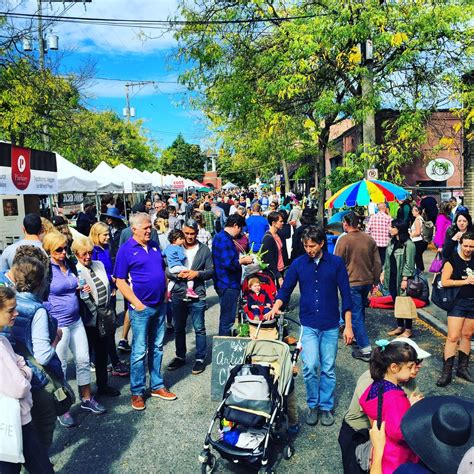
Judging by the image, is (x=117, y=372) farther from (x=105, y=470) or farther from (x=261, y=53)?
(x=261, y=53)

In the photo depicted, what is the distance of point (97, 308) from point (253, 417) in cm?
220

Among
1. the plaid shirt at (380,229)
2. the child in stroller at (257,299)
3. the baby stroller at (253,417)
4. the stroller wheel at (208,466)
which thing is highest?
the plaid shirt at (380,229)

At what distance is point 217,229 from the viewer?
14.9 m

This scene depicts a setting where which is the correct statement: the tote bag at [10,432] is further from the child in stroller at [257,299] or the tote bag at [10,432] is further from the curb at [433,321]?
the curb at [433,321]

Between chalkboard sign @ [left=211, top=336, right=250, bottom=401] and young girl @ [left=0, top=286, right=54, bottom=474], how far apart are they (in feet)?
6.24

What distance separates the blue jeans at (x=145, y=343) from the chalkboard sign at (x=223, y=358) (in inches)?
27.6

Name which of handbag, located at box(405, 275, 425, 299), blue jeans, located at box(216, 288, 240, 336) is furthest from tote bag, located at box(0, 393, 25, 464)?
handbag, located at box(405, 275, 425, 299)

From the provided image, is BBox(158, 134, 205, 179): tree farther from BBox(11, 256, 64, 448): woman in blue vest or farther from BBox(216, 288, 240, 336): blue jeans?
BBox(11, 256, 64, 448): woman in blue vest

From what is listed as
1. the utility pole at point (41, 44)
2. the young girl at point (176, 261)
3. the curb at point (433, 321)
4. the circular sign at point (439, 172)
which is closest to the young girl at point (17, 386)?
the young girl at point (176, 261)

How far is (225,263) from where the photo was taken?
5758 millimetres

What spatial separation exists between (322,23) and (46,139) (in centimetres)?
1313

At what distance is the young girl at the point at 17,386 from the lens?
8.45 feet

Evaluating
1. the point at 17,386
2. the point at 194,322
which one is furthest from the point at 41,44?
the point at 17,386

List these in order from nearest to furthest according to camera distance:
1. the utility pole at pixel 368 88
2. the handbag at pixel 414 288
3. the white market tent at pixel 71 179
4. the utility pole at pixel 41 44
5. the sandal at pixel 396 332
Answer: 1. the handbag at pixel 414 288
2. the sandal at pixel 396 332
3. the utility pole at pixel 368 88
4. the utility pole at pixel 41 44
5. the white market tent at pixel 71 179
